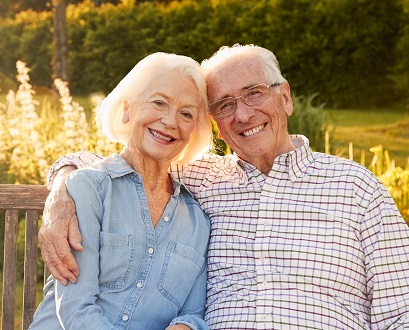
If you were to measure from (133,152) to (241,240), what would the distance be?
1.68ft

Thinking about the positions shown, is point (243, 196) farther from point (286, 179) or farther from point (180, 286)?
point (180, 286)

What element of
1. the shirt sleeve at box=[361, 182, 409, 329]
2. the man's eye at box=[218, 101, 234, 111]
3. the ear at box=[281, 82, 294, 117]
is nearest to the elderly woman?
the man's eye at box=[218, 101, 234, 111]

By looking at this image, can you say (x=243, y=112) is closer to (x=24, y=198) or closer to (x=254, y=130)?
(x=254, y=130)

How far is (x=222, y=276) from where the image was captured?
9.12ft

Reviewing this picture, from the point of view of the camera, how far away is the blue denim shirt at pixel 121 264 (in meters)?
2.42

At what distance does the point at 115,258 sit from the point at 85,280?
0.13 metres

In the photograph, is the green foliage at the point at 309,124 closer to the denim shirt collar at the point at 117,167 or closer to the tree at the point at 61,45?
the denim shirt collar at the point at 117,167

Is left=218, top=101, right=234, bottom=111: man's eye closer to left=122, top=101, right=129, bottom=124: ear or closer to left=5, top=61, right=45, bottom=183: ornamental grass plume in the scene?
left=122, top=101, right=129, bottom=124: ear

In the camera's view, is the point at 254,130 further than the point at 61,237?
Yes

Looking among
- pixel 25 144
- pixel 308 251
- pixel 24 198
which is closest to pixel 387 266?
pixel 308 251

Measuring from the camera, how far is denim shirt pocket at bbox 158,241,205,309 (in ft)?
8.40

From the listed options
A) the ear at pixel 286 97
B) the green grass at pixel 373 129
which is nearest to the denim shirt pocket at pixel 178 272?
the ear at pixel 286 97

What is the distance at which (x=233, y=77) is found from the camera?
2.86 meters

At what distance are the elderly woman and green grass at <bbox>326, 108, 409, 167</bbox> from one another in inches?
339
